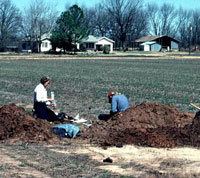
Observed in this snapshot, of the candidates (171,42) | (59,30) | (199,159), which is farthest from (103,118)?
(171,42)

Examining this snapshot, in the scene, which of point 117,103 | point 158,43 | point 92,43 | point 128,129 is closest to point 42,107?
point 117,103

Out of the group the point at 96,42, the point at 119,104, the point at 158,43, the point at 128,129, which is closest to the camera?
the point at 128,129

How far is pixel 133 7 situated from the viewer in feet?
498

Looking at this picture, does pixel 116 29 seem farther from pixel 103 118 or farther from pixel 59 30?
pixel 103 118

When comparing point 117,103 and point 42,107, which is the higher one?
point 117,103

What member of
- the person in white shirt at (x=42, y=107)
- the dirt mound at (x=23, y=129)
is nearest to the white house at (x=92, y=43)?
the person in white shirt at (x=42, y=107)

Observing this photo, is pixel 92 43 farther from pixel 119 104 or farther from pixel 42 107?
pixel 119 104

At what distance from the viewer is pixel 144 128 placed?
44.2 feet

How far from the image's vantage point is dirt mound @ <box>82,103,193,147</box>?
12047mm

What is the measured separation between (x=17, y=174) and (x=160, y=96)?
15329 mm

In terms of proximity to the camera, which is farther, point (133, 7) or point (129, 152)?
point (133, 7)

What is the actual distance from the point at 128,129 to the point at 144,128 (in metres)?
0.66

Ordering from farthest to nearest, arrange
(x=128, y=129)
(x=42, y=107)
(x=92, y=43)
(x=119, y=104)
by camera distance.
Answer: (x=92, y=43)
(x=42, y=107)
(x=119, y=104)
(x=128, y=129)

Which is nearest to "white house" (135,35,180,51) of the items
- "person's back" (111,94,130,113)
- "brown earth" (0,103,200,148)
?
"person's back" (111,94,130,113)
